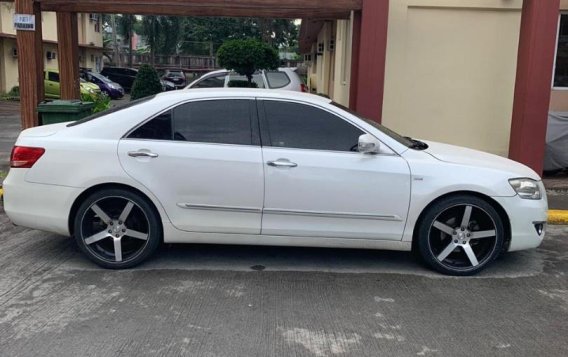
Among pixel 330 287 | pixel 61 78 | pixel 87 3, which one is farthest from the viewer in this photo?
pixel 61 78

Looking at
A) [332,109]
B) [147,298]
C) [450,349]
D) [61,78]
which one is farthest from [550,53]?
[61,78]

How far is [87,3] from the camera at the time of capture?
9.13 metres

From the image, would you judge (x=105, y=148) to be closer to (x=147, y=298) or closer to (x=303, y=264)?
(x=147, y=298)

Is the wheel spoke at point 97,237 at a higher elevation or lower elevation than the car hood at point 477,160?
lower

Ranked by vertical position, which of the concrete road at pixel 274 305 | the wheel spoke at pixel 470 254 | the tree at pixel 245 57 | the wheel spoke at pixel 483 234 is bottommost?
the concrete road at pixel 274 305

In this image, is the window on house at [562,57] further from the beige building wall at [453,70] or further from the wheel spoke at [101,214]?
the wheel spoke at [101,214]

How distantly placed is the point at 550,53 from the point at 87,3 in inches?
278

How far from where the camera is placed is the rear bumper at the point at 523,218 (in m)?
5.08

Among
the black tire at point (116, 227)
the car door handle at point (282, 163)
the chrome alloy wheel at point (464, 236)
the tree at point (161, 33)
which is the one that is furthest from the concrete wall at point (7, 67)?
the chrome alloy wheel at point (464, 236)

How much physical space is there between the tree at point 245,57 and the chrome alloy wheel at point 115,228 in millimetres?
8961

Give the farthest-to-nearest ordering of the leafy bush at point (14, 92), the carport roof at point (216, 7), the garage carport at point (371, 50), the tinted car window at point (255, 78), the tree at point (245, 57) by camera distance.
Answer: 1. the leafy bush at point (14, 92)
2. the tinted car window at point (255, 78)
3. the tree at point (245, 57)
4. the carport roof at point (216, 7)
5. the garage carport at point (371, 50)

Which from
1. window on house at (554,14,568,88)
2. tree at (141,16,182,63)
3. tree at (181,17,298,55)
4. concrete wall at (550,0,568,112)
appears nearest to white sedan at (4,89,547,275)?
concrete wall at (550,0,568,112)

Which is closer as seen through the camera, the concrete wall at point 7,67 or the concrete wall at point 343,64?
the concrete wall at point 343,64

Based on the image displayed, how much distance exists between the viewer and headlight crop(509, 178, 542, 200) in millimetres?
5121
